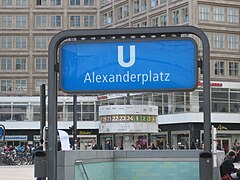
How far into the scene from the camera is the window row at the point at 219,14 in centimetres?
6128

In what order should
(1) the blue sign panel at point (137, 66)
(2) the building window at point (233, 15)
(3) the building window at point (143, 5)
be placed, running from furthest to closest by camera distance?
(3) the building window at point (143, 5) < (2) the building window at point (233, 15) < (1) the blue sign panel at point (137, 66)

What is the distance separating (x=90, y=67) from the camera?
583 cm

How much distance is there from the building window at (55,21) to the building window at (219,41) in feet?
90.6

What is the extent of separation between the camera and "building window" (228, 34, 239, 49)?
63.2 m

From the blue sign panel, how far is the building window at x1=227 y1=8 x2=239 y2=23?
59135mm

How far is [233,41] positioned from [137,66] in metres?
59.2

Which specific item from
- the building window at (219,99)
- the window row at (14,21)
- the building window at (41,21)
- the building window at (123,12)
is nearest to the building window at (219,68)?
the building window at (219,99)

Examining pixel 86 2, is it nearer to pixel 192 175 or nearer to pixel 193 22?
pixel 193 22

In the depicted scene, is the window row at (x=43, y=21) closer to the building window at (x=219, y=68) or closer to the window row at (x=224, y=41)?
the window row at (x=224, y=41)

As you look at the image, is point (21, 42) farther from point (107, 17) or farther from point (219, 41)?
point (219, 41)

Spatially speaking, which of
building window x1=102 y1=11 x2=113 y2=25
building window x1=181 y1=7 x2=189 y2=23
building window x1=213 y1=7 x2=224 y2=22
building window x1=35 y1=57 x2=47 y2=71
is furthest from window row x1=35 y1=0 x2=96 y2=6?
building window x1=213 y1=7 x2=224 y2=22

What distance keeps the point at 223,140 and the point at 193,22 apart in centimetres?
1277

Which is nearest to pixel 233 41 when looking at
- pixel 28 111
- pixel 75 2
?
pixel 28 111

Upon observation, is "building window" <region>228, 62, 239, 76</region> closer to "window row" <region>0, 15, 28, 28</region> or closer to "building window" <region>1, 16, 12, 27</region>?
"window row" <region>0, 15, 28, 28</region>
